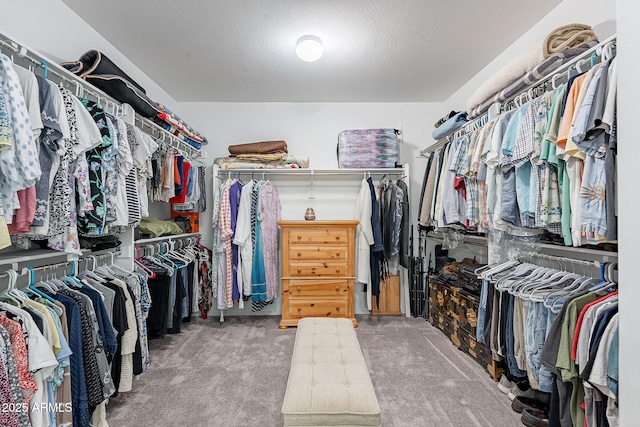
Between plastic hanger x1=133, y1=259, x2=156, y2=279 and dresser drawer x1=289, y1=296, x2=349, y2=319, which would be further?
dresser drawer x1=289, y1=296, x2=349, y2=319

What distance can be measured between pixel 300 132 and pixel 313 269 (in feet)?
5.39

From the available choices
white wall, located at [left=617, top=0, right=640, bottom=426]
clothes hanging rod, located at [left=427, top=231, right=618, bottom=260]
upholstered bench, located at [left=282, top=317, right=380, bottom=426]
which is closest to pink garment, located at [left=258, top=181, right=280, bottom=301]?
upholstered bench, located at [left=282, top=317, right=380, bottom=426]

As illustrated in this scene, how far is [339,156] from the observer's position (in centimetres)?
362

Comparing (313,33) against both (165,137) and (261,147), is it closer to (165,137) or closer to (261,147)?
(261,147)

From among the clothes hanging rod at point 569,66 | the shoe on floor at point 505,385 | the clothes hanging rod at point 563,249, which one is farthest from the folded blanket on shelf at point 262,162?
the shoe on floor at point 505,385

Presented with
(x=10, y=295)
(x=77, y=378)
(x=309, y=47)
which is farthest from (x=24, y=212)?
(x=309, y=47)

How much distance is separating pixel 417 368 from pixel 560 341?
1175 mm

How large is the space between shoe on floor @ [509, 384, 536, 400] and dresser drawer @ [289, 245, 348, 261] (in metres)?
1.80

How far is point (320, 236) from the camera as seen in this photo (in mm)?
3379

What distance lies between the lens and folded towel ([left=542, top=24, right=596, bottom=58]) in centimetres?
170

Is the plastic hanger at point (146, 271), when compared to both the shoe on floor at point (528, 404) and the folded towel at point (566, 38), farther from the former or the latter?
the folded towel at point (566, 38)

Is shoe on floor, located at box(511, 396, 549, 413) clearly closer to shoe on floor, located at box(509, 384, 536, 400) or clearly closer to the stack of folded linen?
shoe on floor, located at box(509, 384, 536, 400)

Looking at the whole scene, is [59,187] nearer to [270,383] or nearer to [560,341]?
[270,383]

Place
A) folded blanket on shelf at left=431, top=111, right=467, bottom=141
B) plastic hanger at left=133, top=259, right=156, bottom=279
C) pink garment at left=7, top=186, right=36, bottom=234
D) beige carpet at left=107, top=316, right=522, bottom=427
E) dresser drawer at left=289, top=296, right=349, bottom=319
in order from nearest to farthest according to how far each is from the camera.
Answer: pink garment at left=7, top=186, right=36, bottom=234
beige carpet at left=107, top=316, right=522, bottom=427
plastic hanger at left=133, top=259, right=156, bottom=279
folded blanket on shelf at left=431, top=111, right=467, bottom=141
dresser drawer at left=289, top=296, right=349, bottom=319
